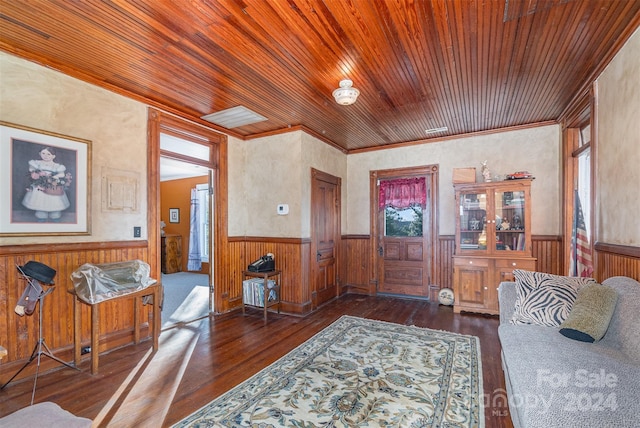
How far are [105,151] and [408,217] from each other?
4.48m

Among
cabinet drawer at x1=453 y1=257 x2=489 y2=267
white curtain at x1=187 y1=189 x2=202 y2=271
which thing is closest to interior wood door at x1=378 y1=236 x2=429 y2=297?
cabinet drawer at x1=453 y1=257 x2=489 y2=267

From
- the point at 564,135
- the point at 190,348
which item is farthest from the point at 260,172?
the point at 564,135

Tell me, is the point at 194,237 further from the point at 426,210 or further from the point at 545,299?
the point at 545,299

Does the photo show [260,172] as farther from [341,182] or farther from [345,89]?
[345,89]

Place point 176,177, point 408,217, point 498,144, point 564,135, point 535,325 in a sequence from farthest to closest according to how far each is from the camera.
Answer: point 176,177 → point 408,217 → point 498,144 → point 564,135 → point 535,325

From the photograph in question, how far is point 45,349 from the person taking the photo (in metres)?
2.62

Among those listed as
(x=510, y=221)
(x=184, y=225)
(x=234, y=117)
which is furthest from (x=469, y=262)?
(x=184, y=225)

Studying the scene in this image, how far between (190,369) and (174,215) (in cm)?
626

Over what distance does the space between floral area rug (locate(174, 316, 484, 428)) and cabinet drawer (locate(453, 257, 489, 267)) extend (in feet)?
4.33

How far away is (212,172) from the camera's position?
4.40 meters

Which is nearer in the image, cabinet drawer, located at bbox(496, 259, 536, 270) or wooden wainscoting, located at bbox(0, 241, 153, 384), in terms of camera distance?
wooden wainscoting, located at bbox(0, 241, 153, 384)

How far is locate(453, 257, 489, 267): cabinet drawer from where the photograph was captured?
4250mm

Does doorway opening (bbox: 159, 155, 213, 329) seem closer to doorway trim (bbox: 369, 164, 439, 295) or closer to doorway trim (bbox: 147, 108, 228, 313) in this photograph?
doorway trim (bbox: 147, 108, 228, 313)

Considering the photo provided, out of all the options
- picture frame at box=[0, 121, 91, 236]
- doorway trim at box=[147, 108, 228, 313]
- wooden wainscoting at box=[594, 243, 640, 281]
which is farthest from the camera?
doorway trim at box=[147, 108, 228, 313]
